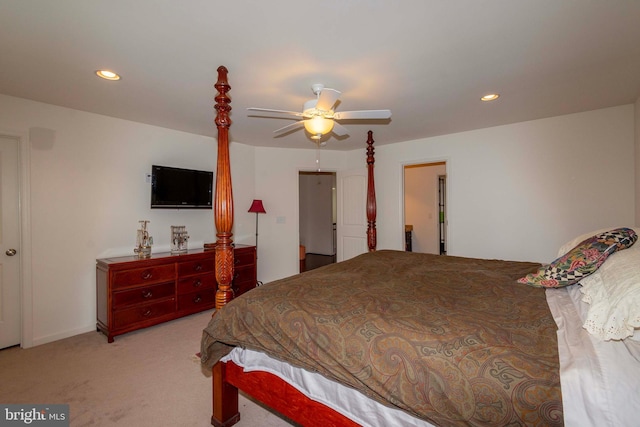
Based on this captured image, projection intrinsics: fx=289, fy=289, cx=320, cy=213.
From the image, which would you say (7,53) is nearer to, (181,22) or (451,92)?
(181,22)

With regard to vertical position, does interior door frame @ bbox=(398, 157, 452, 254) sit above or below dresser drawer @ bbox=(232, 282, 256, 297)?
above

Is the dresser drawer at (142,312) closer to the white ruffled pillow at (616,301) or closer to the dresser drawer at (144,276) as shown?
the dresser drawer at (144,276)

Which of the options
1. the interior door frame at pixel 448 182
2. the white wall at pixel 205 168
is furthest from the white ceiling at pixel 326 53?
the interior door frame at pixel 448 182

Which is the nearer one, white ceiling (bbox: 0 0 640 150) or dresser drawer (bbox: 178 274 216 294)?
white ceiling (bbox: 0 0 640 150)

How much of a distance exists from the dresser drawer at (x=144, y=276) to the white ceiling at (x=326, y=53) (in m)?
1.71

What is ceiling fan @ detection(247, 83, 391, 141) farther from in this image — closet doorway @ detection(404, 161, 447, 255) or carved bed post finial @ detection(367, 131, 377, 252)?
closet doorway @ detection(404, 161, 447, 255)

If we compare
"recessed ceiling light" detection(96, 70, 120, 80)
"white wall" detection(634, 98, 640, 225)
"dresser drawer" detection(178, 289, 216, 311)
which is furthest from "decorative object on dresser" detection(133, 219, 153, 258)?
"white wall" detection(634, 98, 640, 225)

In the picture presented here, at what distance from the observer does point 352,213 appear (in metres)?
5.10

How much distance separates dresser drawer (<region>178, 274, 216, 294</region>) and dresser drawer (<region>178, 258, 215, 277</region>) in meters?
0.06

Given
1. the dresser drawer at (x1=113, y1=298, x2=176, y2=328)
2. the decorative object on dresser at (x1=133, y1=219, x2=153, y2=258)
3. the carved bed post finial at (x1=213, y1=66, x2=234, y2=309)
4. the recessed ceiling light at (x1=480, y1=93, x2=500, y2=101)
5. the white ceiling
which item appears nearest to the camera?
the white ceiling

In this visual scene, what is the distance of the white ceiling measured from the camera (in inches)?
61.5

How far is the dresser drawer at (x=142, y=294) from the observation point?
2.95m

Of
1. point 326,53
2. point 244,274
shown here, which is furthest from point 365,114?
point 244,274

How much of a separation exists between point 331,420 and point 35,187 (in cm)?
349
